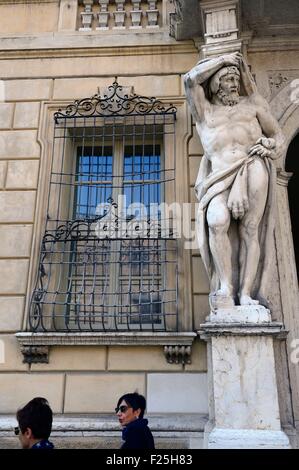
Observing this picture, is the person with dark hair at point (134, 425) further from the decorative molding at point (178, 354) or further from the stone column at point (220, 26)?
the stone column at point (220, 26)

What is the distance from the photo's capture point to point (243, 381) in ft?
12.9

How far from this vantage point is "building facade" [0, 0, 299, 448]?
491 cm

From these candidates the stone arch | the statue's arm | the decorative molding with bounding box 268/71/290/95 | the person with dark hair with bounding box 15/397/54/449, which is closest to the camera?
the person with dark hair with bounding box 15/397/54/449

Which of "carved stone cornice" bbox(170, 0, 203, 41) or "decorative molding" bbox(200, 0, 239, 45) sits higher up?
"carved stone cornice" bbox(170, 0, 203, 41)

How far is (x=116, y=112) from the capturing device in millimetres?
6047

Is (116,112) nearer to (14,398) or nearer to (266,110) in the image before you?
(266,110)

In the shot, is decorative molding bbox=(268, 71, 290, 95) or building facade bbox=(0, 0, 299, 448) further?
decorative molding bbox=(268, 71, 290, 95)

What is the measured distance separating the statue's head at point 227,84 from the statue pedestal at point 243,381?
2256 mm

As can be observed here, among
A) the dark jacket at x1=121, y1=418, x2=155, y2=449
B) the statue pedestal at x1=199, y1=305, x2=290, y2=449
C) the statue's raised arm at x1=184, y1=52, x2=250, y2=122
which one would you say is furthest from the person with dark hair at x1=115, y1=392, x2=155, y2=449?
the statue's raised arm at x1=184, y1=52, x2=250, y2=122

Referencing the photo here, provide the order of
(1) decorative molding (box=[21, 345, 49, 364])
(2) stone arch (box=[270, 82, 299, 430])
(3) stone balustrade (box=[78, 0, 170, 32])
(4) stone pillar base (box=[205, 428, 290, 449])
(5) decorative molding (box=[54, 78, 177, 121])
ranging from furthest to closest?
(3) stone balustrade (box=[78, 0, 170, 32]), (5) decorative molding (box=[54, 78, 177, 121]), (1) decorative molding (box=[21, 345, 49, 364]), (2) stone arch (box=[270, 82, 299, 430]), (4) stone pillar base (box=[205, 428, 290, 449])

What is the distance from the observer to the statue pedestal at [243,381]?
12.3 feet

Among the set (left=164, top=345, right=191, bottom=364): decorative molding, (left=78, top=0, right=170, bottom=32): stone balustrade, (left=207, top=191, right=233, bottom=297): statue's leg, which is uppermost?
(left=78, top=0, right=170, bottom=32): stone balustrade

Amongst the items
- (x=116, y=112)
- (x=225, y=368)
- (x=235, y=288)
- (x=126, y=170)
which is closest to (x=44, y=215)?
(x=126, y=170)

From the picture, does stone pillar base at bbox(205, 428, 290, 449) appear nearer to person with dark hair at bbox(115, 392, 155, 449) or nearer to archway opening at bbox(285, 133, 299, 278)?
person with dark hair at bbox(115, 392, 155, 449)
